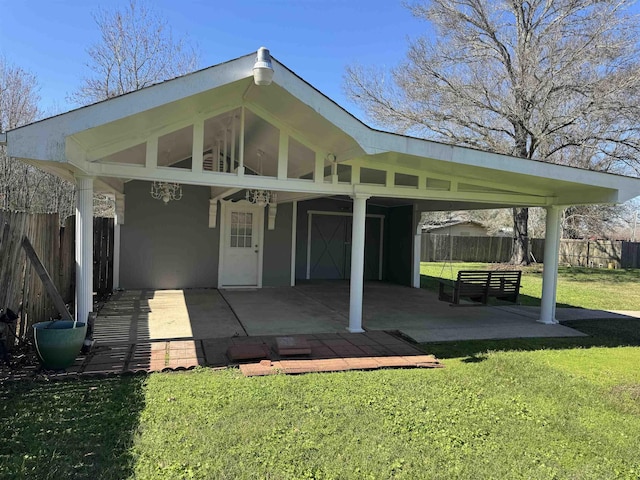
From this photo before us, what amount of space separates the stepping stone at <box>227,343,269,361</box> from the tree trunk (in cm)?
1679

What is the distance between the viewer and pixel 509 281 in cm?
748

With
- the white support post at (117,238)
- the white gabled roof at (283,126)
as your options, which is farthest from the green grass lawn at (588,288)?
the white support post at (117,238)

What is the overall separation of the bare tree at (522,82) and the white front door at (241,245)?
365 inches

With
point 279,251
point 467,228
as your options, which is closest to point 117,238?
point 279,251

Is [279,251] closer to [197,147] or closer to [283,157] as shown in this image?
[283,157]

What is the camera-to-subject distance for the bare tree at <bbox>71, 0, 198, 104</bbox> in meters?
17.0

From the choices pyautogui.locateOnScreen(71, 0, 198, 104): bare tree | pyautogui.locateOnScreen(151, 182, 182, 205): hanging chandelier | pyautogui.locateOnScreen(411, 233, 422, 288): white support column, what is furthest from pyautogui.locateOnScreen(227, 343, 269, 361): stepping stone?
pyautogui.locateOnScreen(71, 0, 198, 104): bare tree

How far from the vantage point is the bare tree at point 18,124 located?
1558 centimetres

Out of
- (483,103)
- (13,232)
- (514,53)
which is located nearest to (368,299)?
(13,232)

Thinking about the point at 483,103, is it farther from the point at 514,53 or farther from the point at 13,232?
the point at 13,232

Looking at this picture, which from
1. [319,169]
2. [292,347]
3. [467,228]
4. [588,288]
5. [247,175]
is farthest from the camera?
[467,228]

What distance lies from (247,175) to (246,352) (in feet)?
6.98

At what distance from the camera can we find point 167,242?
9320mm

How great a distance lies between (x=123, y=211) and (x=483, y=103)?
13335 millimetres
